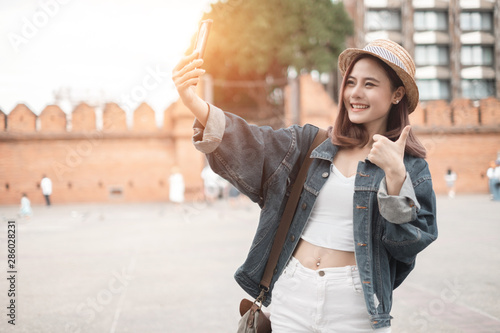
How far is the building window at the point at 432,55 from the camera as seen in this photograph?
44.4 meters

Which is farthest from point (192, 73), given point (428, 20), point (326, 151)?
point (428, 20)

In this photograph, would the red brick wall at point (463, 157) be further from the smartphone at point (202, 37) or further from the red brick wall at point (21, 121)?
the smartphone at point (202, 37)

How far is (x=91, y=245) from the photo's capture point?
350 inches

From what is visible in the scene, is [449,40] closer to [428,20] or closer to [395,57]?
[428,20]

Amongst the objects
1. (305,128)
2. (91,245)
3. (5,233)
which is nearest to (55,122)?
(5,233)

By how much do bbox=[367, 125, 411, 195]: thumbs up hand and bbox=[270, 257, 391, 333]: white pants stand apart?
0.38 m

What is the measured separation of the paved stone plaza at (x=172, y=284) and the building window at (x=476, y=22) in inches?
1557

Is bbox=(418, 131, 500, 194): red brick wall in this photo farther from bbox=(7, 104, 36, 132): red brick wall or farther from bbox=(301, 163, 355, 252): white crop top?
bbox=(301, 163, 355, 252): white crop top

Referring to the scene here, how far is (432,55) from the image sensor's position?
44.5m

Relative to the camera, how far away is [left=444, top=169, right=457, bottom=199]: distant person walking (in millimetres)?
24494

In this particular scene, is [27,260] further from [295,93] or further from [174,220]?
[295,93]

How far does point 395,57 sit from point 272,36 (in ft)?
83.1

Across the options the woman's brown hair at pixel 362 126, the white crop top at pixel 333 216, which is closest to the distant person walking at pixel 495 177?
the woman's brown hair at pixel 362 126

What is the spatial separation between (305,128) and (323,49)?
86.4 feet
